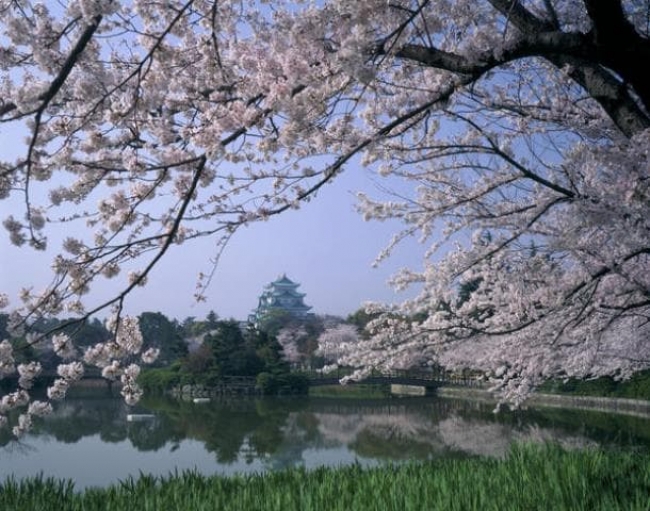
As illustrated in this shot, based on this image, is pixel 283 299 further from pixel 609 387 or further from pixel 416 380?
pixel 609 387

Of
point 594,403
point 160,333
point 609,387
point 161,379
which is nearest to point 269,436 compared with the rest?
point 594,403

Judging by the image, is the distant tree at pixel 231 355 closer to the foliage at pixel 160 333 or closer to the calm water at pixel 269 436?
the calm water at pixel 269 436

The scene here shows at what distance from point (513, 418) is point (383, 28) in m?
15.3

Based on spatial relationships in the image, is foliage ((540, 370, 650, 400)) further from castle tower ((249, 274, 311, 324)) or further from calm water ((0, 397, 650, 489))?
castle tower ((249, 274, 311, 324))

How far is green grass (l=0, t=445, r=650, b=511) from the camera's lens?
3084 millimetres

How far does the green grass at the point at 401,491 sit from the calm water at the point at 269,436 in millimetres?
4511

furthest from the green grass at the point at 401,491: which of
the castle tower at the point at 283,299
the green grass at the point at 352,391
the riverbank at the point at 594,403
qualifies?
the castle tower at the point at 283,299

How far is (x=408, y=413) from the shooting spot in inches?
764

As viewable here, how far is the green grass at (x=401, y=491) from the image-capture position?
3.08 meters

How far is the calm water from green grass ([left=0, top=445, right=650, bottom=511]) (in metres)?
4.51

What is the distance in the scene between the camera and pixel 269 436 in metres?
14.3

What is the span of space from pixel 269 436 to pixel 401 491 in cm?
1134

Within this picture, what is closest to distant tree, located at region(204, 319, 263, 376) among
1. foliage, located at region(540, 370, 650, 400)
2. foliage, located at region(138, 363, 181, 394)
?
foliage, located at region(138, 363, 181, 394)

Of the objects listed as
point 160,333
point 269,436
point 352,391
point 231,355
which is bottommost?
point 269,436
